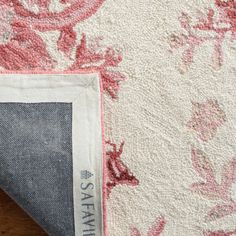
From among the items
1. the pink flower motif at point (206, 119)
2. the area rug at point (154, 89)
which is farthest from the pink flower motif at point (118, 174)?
the pink flower motif at point (206, 119)

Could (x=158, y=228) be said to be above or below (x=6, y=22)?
below

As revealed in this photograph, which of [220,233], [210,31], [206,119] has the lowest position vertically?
[220,233]

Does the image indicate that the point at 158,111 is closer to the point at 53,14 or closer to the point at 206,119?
the point at 206,119

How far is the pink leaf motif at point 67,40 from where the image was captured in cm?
71

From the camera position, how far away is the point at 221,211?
72 cm

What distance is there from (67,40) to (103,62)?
0.06 m

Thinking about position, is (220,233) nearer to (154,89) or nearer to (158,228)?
(158,228)

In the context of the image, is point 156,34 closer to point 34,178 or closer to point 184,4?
point 184,4

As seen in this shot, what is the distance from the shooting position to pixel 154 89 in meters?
0.72

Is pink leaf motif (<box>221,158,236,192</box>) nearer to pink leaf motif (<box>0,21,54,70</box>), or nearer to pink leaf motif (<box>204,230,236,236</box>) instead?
pink leaf motif (<box>204,230,236,236</box>)

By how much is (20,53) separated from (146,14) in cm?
18

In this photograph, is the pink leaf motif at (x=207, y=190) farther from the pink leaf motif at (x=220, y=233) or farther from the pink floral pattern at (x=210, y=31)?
the pink floral pattern at (x=210, y=31)

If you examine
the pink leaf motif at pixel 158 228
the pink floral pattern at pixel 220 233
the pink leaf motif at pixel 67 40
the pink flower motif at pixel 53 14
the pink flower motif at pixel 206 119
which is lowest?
the pink floral pattern at pixel 220 233

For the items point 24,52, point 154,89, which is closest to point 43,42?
point 24,52
